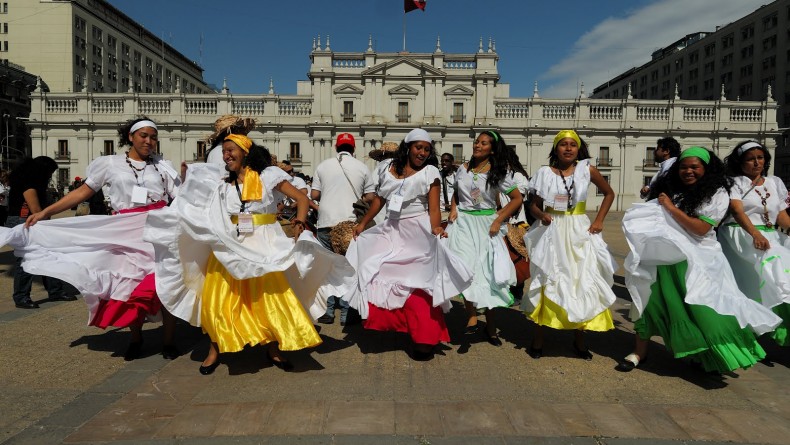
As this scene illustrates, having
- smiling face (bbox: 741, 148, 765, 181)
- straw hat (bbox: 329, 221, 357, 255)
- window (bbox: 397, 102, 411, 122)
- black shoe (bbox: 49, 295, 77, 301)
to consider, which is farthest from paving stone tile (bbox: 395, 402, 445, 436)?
window (bbox: 397, 102, 411, 122)

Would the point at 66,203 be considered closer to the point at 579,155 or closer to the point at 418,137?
the point at 418,137

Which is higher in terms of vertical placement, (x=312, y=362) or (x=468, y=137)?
(x=468, y=137)

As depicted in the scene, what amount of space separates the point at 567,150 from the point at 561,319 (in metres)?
1.58

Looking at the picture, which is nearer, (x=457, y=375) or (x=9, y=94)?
(x=457, y=375)

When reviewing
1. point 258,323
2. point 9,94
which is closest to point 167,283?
point 258,323

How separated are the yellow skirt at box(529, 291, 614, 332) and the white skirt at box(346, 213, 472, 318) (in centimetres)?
73

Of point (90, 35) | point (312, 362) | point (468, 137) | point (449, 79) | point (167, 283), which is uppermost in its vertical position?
point (90, 35)

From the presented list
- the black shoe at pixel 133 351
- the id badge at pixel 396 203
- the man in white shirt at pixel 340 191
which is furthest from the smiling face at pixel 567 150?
the black shoe at pixel 133 351

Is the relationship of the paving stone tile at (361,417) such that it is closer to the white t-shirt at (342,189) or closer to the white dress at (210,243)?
the white dress at (210,243)

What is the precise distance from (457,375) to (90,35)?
77.9 m

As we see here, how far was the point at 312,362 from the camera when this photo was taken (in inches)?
175

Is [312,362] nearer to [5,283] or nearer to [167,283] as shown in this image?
[167,283]

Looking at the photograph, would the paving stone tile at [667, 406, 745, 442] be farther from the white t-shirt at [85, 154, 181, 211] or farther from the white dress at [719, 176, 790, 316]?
the white t-shirt at [85, 154, 181, 211]

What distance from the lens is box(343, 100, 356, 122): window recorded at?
4834 centimetres
